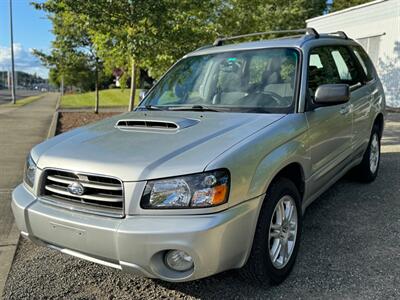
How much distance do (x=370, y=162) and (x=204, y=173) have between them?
373 centimetres

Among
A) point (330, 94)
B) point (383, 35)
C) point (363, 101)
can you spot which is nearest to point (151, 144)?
point (330, 94)

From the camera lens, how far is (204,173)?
2.41 meters

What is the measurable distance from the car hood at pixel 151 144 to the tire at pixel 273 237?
0.48 metres

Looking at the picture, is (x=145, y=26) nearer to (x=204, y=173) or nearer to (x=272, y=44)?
(x=272, y=44)

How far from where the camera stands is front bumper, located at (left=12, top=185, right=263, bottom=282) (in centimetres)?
233

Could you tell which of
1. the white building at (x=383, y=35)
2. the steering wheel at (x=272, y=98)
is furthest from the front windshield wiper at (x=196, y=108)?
the white building at (x=383, y=35)

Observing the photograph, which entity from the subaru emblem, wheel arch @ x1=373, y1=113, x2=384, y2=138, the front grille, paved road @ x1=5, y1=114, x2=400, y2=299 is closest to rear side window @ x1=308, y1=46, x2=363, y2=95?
wheel arch @ x1=373, y1=113, x2=384, y2=138

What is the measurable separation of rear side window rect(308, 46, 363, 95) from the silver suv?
33 mm

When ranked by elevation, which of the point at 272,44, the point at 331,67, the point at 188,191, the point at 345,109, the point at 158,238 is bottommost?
the point at 158,238

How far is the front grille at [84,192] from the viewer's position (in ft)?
A: 8.25

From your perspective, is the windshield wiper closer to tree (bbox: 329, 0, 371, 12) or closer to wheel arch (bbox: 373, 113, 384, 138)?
wheel arch (bbox: 373, 113, 384, 138)

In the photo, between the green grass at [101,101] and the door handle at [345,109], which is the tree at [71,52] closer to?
the green grass at [101,101]

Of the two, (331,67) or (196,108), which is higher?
(331,67)

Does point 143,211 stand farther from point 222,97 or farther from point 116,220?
point 222,97
